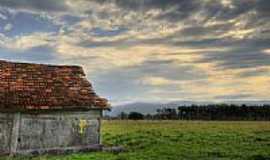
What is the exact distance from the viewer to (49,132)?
25.3 meters

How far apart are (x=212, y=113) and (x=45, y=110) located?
271ft

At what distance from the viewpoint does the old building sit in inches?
958

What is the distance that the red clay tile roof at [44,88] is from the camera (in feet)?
82.4

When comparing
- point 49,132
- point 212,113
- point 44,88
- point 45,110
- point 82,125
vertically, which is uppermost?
point 212,113

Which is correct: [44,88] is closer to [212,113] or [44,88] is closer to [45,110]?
[45,110]

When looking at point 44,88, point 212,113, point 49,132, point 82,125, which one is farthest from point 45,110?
point 212,113

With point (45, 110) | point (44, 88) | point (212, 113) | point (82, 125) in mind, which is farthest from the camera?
point (212, 113)

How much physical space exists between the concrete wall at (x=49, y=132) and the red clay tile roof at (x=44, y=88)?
20.1 inches

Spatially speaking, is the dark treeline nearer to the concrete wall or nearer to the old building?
the old building

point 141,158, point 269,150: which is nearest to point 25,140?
point 141,158

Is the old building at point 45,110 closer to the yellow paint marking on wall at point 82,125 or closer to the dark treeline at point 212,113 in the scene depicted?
the yellow paint marking on wall at point 82,125

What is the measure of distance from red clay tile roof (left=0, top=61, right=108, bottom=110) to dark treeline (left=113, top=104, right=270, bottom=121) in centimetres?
7167

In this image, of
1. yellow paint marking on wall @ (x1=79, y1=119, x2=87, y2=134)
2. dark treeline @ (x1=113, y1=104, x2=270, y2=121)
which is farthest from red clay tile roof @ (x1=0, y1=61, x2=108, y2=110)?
dark treeline @ (x1=113, y1=104, x2=270, y2=121)

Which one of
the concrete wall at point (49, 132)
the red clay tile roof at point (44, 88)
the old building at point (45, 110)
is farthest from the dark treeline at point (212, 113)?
the concrete wall at point (49, 132)
